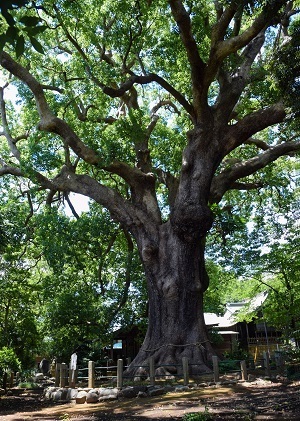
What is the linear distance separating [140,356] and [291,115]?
25.3ft

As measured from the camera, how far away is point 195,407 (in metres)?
7.39

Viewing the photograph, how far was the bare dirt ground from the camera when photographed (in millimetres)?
6345

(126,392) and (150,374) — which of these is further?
(150,374)

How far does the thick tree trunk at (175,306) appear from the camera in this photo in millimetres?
11734

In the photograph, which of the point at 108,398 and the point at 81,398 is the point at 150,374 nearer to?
the point at 108,398

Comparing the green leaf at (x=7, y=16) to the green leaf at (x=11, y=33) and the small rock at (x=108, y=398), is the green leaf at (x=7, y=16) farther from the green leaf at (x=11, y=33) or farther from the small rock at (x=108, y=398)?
the small rock at (x=108, y=398)

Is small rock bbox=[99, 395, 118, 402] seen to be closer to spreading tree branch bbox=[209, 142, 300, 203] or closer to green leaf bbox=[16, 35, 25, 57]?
spreading tree branch bbox=[209, 142, 300, 203]

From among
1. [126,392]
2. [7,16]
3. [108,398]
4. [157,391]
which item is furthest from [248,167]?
[7,16]

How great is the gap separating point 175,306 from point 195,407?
4822 mm

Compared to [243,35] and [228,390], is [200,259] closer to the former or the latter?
[228,390]

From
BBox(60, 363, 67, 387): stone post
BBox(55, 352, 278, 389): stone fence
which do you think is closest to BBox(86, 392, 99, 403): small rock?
BBox(55, 352, 278, 389): stone fence

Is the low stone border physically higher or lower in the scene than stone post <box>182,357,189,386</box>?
lower

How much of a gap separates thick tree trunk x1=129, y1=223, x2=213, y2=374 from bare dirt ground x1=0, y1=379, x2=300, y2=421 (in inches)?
82.7

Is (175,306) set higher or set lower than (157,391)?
higher
